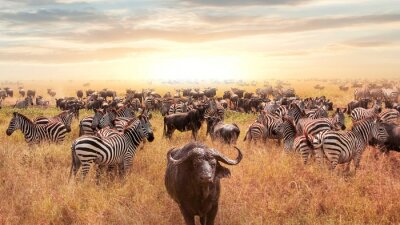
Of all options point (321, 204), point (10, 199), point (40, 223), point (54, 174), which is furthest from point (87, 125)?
point (321, 204)

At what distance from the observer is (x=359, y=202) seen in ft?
30.0

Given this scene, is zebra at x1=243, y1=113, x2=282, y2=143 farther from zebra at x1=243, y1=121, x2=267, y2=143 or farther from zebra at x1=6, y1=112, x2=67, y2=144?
zebra at x1=6, y1=112, x2=67, y2=144

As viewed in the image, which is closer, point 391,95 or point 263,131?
point 263,131

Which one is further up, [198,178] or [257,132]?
[198,178]

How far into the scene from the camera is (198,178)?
6.36 metres

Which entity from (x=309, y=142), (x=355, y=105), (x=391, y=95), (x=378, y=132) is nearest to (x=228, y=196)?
(x=309, y=142)

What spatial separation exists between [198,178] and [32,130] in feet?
39.3

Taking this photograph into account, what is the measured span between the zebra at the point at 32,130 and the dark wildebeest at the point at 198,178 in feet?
34.4

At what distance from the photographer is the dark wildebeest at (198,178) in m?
6.49

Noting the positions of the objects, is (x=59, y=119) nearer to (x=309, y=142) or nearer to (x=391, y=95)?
(x=309, y=142)

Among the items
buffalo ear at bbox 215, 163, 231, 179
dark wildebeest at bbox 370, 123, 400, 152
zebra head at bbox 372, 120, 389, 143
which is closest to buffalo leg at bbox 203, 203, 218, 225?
buffalo ear at bbox 215, 163, 231, 179

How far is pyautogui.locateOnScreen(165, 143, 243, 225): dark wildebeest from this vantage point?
649 cm

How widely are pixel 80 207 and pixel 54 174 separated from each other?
254 cm

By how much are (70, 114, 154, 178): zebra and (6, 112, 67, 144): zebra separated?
5.48 metres
